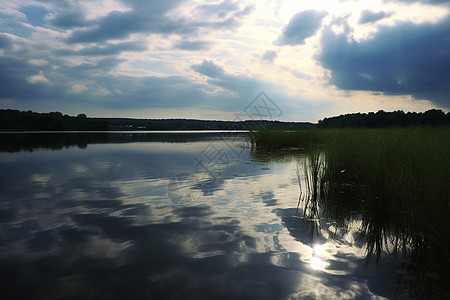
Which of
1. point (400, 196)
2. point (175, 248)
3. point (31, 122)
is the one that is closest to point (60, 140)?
point (175, 248)

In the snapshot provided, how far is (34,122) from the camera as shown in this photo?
258 ft

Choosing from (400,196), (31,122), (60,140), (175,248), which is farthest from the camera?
(31,122)

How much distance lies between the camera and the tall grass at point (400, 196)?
3.22m

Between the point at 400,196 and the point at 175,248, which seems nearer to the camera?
the point at 175,248

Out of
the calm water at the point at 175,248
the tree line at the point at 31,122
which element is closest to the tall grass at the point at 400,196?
the calm water at the point at 175,248

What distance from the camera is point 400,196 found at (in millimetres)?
4176

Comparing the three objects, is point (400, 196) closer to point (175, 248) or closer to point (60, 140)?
point (175, 248)

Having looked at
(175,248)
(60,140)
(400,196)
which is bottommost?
(175,248)

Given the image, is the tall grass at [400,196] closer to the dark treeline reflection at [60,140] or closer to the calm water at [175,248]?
the calm water at [175,248]

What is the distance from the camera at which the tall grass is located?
10.6 feet

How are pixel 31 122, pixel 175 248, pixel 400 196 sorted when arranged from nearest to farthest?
pixel 175 248 < pixel 400 196 < pixel 31 122

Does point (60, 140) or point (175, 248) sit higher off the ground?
point (60, 140)

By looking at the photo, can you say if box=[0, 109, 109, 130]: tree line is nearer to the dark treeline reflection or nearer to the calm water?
the dark treeline reflection

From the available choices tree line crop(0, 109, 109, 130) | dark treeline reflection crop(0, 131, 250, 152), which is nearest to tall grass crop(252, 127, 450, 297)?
dark treeline reflection crop(0, 131, 250, 152)
